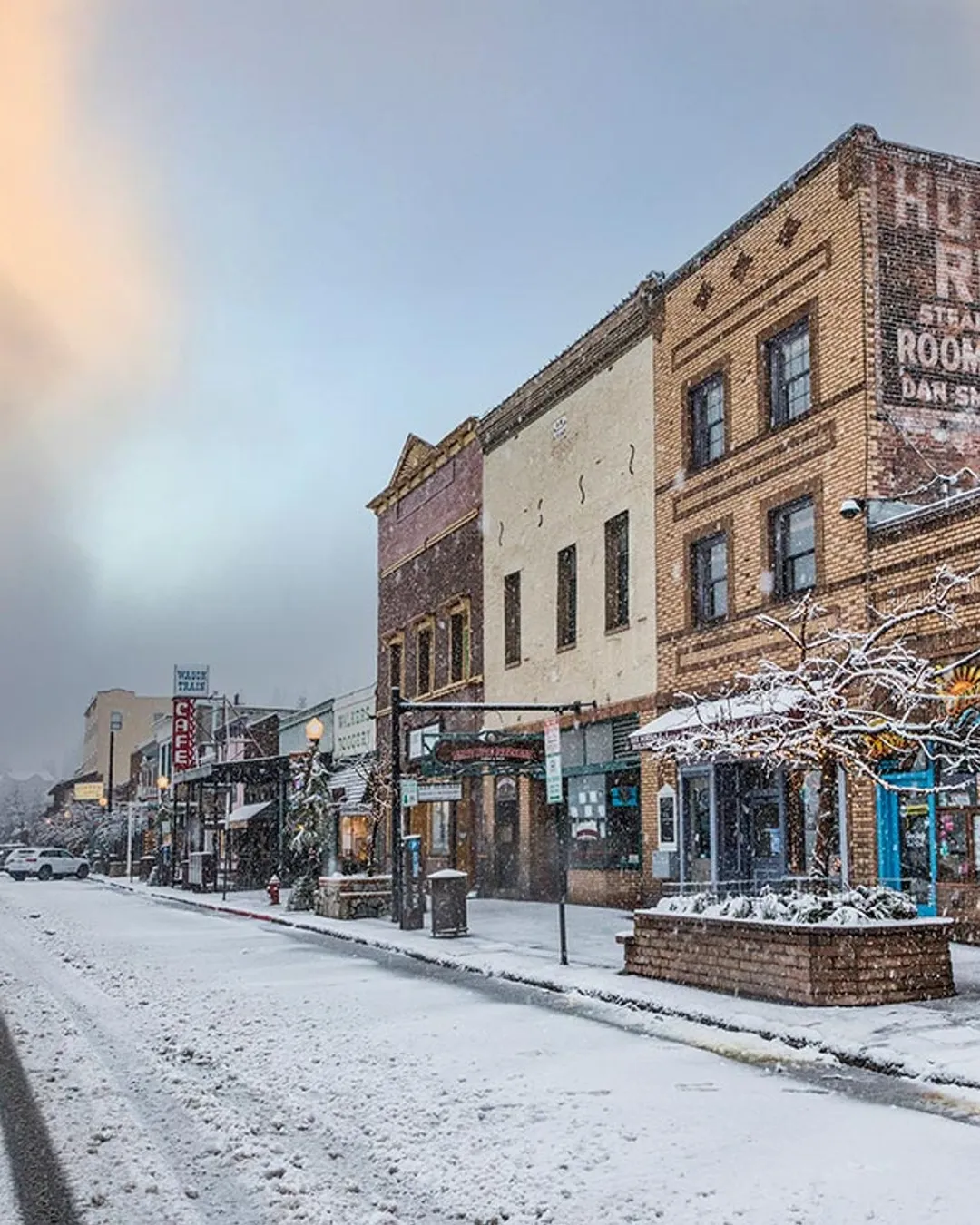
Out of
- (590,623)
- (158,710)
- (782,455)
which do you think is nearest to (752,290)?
(782,455)

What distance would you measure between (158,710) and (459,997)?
114 meters

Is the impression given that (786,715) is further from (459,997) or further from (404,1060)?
(404,1060)

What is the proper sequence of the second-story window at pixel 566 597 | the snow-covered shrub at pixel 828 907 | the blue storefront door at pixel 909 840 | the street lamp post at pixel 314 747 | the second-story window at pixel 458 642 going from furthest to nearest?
1. the second-story window at pixel 458 642
2. the street lamp post at pixel 314 747
3. the second-story window at pixel 566 597
4. the blue storefront door at pixel 909 840
5. the snow-covered shrub at pixel 828 907

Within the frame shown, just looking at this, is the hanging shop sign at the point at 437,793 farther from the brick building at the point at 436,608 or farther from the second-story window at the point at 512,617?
the second-story window at the point at 512,617

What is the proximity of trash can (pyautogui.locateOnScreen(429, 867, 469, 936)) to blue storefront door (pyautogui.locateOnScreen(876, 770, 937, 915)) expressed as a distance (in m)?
6.17

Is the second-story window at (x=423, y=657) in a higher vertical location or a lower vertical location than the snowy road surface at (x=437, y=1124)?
higher

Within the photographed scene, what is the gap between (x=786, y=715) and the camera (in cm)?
1459

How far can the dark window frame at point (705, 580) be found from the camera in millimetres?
23828

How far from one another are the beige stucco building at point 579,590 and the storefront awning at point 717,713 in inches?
82.9

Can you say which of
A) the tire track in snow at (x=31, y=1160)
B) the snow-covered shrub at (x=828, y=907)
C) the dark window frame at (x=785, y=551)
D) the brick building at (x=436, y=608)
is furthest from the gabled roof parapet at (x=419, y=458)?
the tire track in snow at (x=31, y=1160)

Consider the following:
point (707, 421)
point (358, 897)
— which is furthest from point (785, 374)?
point (358, 897)

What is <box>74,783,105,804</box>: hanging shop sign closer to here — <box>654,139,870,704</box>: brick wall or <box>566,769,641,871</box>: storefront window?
<box>566,769,641,871</box>: storefront window

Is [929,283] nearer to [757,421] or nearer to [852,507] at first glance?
[757,421]

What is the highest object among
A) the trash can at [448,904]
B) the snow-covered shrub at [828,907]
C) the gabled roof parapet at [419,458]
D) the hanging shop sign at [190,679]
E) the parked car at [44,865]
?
the gabled roof parapet at [419,458]
